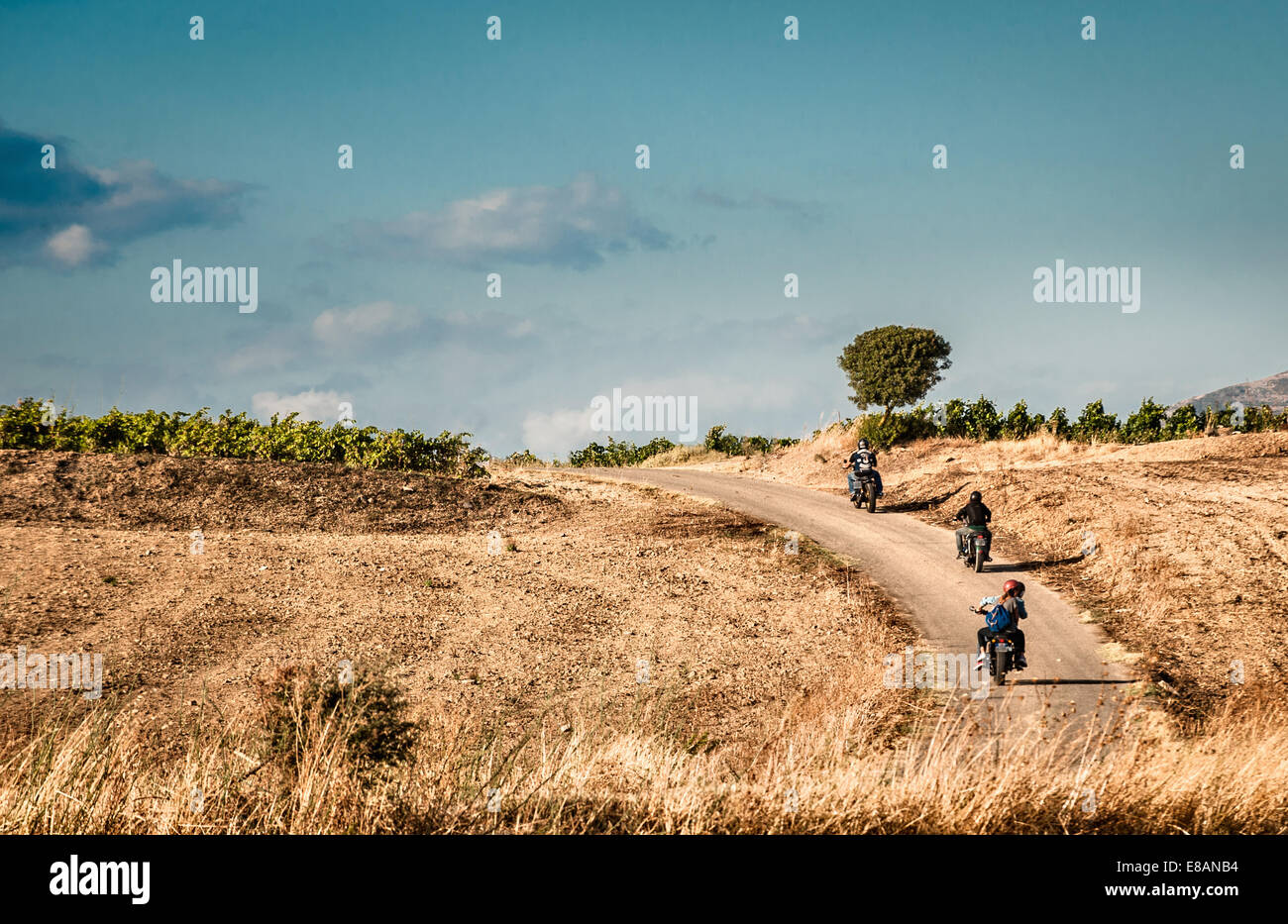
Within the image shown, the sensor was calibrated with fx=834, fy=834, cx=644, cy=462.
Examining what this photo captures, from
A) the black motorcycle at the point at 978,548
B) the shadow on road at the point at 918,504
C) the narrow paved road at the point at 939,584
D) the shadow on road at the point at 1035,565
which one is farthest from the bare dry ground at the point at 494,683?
the shadow on road at the point at 1035,565

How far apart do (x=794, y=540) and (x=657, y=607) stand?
598cm

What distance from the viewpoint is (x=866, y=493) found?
84.6 ft

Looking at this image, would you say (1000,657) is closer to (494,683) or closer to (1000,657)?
(1000,657)

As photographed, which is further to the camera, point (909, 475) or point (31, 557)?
point (909, 475)

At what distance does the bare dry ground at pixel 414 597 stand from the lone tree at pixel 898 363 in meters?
32.1

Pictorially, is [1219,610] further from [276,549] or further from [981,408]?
[981,408]

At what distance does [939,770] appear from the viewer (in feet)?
22.5

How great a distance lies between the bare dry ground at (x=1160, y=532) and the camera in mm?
13758

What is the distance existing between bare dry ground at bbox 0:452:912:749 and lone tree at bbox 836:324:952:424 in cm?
3210

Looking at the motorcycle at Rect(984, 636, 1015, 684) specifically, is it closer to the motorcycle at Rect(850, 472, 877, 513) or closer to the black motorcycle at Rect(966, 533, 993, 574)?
the black motorcycle at Rect(966, 533, 993, 574)

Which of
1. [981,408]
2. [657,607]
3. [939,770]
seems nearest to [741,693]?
[657,607]
